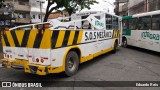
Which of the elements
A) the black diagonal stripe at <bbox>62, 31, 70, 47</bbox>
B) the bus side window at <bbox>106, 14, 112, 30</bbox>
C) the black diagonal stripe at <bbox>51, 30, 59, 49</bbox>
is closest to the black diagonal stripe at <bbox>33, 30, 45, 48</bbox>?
the black diagonal stripe at <bbox>51, 30, 59, 49</bbox>

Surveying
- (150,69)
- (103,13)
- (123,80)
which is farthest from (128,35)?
(123,80)

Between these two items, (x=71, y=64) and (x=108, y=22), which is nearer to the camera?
(x=71, y=64)

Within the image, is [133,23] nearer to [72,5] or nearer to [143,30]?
[143,30]

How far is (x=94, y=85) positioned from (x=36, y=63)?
1.89 m

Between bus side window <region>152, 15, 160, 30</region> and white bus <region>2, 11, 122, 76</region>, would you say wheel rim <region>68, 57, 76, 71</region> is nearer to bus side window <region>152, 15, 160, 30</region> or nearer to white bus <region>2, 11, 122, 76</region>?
white bus <region>2, 11, 122, 76</region>

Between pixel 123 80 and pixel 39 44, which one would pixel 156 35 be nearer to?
pixel 123 80

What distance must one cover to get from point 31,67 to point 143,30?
364 inches

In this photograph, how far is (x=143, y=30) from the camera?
42.2ft

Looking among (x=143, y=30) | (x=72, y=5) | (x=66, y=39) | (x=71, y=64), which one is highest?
(x=72, y=5)

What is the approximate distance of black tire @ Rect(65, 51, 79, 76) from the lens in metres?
6.45

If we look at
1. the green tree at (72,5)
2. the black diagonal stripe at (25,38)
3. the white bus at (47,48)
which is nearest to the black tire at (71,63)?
the white bus at (47,48)

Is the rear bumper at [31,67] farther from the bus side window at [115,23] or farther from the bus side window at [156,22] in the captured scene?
the bus side window at [156,22]

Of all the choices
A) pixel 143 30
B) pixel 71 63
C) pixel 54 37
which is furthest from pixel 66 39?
pixel 143 30

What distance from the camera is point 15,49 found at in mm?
6430
